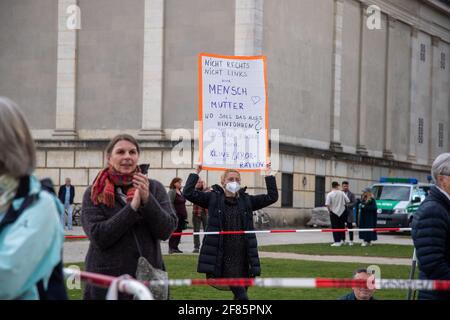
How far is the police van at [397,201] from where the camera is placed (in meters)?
37.7

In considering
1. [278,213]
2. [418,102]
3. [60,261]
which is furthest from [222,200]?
[418,102]

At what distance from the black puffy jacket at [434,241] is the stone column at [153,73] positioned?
104 ft

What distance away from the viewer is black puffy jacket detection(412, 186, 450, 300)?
6.61 metres

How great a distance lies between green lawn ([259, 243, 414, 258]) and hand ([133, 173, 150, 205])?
18127mm

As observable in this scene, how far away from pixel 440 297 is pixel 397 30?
44.9 metres

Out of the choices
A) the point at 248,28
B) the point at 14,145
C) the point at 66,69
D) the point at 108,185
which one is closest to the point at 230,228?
the point at 108,185

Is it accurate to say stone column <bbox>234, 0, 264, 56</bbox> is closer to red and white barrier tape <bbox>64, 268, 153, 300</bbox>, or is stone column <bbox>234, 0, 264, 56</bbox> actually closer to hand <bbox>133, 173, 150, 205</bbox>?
hand <bbox>133, 173, 150, 205</bbox>

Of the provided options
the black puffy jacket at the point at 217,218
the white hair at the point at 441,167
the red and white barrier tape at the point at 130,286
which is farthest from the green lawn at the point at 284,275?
the red and white barrier tape at the point at 130,286

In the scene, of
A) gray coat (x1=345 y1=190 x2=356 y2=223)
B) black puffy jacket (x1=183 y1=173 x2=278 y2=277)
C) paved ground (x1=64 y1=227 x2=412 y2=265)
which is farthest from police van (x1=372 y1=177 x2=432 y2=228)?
black puffy jacket (x1=183 y1=173 x2=278 y2=277)

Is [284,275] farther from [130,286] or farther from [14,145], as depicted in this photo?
[14,145]

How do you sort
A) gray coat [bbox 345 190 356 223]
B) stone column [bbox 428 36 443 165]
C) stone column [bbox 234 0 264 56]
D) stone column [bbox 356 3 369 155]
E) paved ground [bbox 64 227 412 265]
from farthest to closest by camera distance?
stone column [bbox 428 36 443 165], stone column [bbox 356 3 369 155], stone column [bbox 234 0 264 56], gray coat [bbox 345 190 356 223], paved ground [bbox 64 227 412 265]

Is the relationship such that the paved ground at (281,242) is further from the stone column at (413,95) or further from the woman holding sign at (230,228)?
the stone column at (413,95)

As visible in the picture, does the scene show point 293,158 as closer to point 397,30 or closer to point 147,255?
point 397,30

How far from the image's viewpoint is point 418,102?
54000mm
